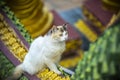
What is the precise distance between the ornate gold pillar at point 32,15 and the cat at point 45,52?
326 mm

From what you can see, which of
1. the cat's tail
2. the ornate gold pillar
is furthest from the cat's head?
the ornate gold pillar

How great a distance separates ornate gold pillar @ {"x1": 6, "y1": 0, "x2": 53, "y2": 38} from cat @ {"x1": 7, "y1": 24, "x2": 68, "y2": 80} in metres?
0.33

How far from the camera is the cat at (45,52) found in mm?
761

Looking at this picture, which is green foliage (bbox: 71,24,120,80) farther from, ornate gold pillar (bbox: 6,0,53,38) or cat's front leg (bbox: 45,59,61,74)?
ornate gold pillar (bbox: 6,0,53,38)

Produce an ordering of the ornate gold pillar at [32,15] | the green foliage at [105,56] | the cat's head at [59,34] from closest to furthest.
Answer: the green foliage at [105,56]
the cat's head at [59,34]
the ornate gold pillar at [32,15]

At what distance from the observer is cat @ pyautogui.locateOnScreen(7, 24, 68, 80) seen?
0.76m

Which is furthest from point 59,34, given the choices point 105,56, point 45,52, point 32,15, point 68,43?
point 68,43

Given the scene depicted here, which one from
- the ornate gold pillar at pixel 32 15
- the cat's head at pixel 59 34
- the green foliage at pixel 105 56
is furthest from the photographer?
the ornate gold pillar at pixel 32 15

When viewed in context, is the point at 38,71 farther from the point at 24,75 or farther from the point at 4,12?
the point at 4,12

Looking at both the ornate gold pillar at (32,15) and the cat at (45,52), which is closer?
the cat at (45,52)

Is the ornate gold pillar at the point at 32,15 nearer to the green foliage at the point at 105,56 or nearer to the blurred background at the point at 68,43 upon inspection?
the blurred background at the point at 68,43

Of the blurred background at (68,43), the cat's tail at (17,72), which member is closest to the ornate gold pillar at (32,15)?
the blurred background at (68,43)

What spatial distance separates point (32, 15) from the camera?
1.37 metres

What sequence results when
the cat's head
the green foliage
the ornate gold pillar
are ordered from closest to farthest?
the green foliage → the cat's head → the ornate gold pillar
